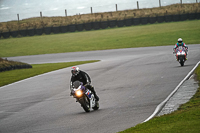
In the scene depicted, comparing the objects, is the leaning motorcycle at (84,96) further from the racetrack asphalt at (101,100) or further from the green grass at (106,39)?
the green grass at (106,39)

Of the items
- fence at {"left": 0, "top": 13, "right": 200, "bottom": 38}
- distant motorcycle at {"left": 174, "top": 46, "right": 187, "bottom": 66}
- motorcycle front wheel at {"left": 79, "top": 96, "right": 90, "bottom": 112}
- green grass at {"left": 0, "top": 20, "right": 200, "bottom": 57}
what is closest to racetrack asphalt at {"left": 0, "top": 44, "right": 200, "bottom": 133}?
motorcycle front wheel at {"left": 79, "top": 96, "right": 90, "bottom": 112}

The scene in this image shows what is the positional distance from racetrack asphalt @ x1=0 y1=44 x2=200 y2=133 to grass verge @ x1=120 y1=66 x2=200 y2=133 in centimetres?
78

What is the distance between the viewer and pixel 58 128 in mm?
9508

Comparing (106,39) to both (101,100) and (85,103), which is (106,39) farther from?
(85,103)

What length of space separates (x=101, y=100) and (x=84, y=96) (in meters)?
2.00

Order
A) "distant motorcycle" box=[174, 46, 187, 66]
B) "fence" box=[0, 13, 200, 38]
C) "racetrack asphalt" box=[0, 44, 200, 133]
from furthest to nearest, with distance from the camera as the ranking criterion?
"fence" box=[0, 13, 200, 38], "distant motorcycle" box=[174, 46, 187, 66], "racetrack asphalt" box=[0, 44, 200, 133]

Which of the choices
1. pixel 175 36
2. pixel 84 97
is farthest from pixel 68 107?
pixel 175 36

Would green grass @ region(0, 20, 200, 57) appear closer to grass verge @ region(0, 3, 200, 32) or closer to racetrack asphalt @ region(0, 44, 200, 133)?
grass verge @ region(0, 3, 200, 32)

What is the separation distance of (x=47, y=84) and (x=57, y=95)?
3470 millimetres

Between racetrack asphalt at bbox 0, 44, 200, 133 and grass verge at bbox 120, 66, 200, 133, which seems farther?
racetrack asphalt at bbox 0, 44, 200, 133

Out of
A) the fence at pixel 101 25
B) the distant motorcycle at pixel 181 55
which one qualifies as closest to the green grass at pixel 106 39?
the fence at pixel 101 25

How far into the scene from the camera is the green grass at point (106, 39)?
130 ft

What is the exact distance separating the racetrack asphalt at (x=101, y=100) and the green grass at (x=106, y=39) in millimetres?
18316

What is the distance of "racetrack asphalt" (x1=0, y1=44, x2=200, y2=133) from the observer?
9711 mm
